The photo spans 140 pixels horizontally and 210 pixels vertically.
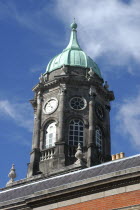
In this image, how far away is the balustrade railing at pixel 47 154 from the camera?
137 ft

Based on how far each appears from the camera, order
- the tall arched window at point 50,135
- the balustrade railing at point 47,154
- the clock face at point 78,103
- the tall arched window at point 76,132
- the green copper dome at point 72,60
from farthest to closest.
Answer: the green copper dome at point 72,60 < the clock face at point 78,103 < the tall arched window at point 50,135 < the tall arched window at point 76,132 < the balustrade railing at point 47,154

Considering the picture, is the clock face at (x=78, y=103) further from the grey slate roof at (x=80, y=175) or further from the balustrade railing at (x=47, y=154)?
the grey slate roof at (x=80, y=175)

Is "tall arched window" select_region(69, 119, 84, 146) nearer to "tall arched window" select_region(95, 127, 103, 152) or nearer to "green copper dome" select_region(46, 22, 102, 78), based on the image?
"tall arched window" select_region(95, 127, 103, 152)

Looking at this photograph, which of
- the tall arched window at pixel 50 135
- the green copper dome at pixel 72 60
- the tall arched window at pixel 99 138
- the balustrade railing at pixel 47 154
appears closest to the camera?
the balustrade railing at pixel 47 154

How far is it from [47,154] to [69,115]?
3.97 m

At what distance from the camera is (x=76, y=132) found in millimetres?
42812

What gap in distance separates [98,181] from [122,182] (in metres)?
1.19

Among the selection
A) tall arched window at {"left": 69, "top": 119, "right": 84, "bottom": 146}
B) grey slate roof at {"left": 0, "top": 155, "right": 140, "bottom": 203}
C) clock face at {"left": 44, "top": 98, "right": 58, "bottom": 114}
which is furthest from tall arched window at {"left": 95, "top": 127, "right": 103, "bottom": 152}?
grey slate roof at {"left": 0, "top": 155, "right": 140, "bottom": 203}

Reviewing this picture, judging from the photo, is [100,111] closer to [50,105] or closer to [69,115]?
[69,115]

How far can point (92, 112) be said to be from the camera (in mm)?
43344

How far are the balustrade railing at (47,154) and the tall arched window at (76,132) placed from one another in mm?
1812

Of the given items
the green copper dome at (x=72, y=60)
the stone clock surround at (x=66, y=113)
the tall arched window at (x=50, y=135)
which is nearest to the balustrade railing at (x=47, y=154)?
the stone clock surround at (x=66, y=113)

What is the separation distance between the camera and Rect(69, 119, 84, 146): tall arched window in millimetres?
42438

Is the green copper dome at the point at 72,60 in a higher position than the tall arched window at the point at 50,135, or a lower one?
higher
